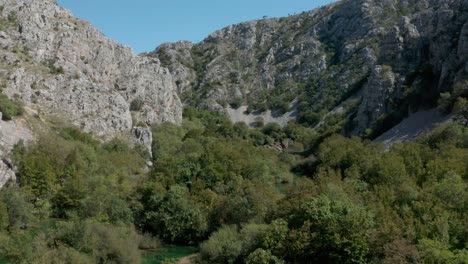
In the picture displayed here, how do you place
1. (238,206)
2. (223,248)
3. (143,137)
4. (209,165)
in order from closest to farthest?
(223,248) < (238,206) < (209,165) < (143,137)

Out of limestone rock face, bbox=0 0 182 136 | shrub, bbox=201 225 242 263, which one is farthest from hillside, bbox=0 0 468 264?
limestone rock face, bbox=0 0 182 136

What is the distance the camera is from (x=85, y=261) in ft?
146

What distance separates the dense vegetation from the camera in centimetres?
4347

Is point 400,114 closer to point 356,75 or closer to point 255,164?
point 255,164

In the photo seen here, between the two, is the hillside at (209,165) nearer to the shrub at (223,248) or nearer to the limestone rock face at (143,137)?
the shrub at (223,248)

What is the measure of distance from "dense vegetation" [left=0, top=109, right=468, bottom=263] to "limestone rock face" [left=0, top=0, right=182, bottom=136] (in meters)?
10.8

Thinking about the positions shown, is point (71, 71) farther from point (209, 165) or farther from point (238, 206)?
point (238, 206)

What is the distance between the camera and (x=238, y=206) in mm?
62531

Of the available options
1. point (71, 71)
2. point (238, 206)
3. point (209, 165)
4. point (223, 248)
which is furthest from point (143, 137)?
point (223, 248)

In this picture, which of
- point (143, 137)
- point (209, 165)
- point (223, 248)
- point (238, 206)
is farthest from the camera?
point (143, 137)

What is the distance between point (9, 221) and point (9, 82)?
172ft

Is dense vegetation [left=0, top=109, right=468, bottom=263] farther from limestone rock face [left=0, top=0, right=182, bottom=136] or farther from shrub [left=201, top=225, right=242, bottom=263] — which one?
limestone rock face [left=0, top=0, right=182, bottom=136]

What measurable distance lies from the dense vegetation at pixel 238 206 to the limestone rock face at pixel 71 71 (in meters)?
10.8

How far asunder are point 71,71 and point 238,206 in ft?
268
